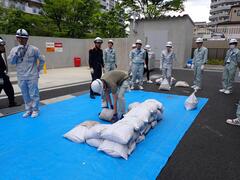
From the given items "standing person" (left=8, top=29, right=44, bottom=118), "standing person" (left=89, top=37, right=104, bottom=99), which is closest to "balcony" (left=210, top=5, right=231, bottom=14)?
"standing person" (left=89, top=37, right=104, bottom=99)

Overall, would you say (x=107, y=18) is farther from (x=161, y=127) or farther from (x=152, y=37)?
(x=161, y=127)

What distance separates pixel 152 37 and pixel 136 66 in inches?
296

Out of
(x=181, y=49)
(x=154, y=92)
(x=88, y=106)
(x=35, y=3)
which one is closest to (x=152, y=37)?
(x=181, y=49)

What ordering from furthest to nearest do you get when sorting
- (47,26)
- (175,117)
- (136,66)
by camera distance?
(47,26) → (136,66) → (175,117)

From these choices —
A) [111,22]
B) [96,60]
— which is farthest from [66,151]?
[111,22]

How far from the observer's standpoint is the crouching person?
9.67 ft

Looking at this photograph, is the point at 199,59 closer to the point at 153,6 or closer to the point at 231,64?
the point at 231,64

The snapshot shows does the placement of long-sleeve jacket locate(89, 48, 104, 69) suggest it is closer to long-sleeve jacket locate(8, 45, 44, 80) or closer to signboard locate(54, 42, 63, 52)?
long-sleeve jacket locate(8, 45, 44, 80)

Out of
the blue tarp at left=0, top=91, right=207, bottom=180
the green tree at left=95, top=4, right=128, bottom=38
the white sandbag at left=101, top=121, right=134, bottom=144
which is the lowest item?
the blue tarp at left=0, top=91, right=207, bottom=180

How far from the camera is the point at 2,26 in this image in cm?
1375

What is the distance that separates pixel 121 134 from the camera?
7.52 ft

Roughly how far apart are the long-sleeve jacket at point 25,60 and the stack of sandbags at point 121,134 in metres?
1.66

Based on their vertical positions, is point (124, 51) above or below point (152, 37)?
below

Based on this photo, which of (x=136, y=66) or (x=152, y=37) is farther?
(x=152, y=37)
